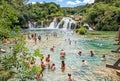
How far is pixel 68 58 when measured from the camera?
31.7 m

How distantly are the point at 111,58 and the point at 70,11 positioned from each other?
122 metres

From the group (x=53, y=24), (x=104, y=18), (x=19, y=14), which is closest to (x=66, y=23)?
(x=53, y=24)

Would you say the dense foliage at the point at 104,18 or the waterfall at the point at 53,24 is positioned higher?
the dense foliage at the point at 104,18

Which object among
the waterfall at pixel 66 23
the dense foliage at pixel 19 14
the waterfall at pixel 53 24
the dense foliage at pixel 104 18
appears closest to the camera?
the dense foliage at pixel 19 14

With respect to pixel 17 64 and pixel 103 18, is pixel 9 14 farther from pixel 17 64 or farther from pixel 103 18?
pixel 103 18

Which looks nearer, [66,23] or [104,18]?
[104,18]

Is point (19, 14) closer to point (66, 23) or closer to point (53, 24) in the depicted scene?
point (66, 23)

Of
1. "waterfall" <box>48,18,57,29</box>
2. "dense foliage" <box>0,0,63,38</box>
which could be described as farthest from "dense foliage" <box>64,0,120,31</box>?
"dense foliage" <box>0,0,63,38</box>

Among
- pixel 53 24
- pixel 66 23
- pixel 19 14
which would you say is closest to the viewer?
pixel 19 14

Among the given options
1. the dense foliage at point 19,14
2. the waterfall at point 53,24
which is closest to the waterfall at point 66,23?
the waterfall at point 53,24

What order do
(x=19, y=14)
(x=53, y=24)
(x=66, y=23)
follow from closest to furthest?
1. (x=19, y=14)
2. (x=66, y=23)
3. (x=53, y=24)

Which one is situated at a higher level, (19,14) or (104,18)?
(19,14)

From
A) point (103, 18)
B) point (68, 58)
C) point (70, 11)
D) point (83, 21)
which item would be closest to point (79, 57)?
point (68, 58)

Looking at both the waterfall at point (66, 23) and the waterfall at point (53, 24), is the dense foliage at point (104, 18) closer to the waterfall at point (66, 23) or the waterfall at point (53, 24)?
the waterfall at point (66, 23)
